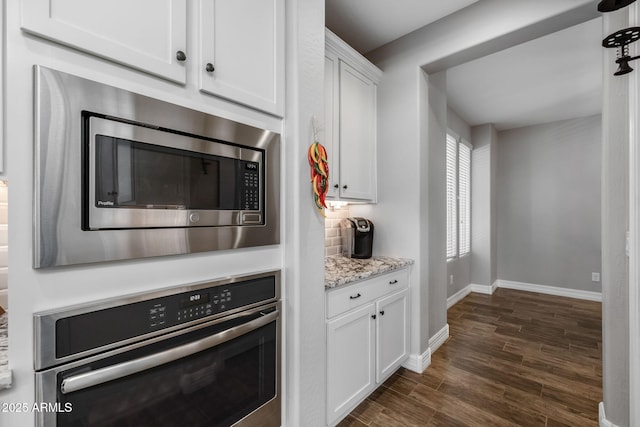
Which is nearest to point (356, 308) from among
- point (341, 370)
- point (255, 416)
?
point (341, 370)

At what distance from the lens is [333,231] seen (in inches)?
101

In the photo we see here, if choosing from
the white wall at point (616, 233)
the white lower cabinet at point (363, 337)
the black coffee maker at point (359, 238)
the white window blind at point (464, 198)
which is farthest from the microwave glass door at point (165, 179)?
the white window blind at point (464, 198)

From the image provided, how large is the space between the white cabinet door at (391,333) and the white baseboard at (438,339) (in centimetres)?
48

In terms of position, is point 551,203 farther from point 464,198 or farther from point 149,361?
point 149,361

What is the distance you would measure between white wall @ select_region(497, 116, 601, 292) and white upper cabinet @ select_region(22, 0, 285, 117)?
5.01 metres

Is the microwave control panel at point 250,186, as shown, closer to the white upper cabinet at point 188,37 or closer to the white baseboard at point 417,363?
the white upper cabinet at point 188,37

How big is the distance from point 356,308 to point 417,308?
2.79ft

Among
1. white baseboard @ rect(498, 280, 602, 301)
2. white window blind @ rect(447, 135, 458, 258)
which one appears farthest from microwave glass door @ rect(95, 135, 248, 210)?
white baseboard @ rect(498, 280, 602, 301)

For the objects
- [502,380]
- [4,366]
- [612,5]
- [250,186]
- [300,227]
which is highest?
[612,5]

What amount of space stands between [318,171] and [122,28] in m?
0.89

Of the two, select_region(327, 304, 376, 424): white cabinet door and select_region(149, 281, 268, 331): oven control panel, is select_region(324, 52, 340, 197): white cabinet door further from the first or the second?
select_region(149, 281, 268, 331): oven control panel

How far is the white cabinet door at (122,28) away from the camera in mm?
743

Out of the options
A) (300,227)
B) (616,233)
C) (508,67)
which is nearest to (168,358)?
(300,227)

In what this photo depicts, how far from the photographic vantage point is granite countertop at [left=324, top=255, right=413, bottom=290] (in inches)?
66.1
